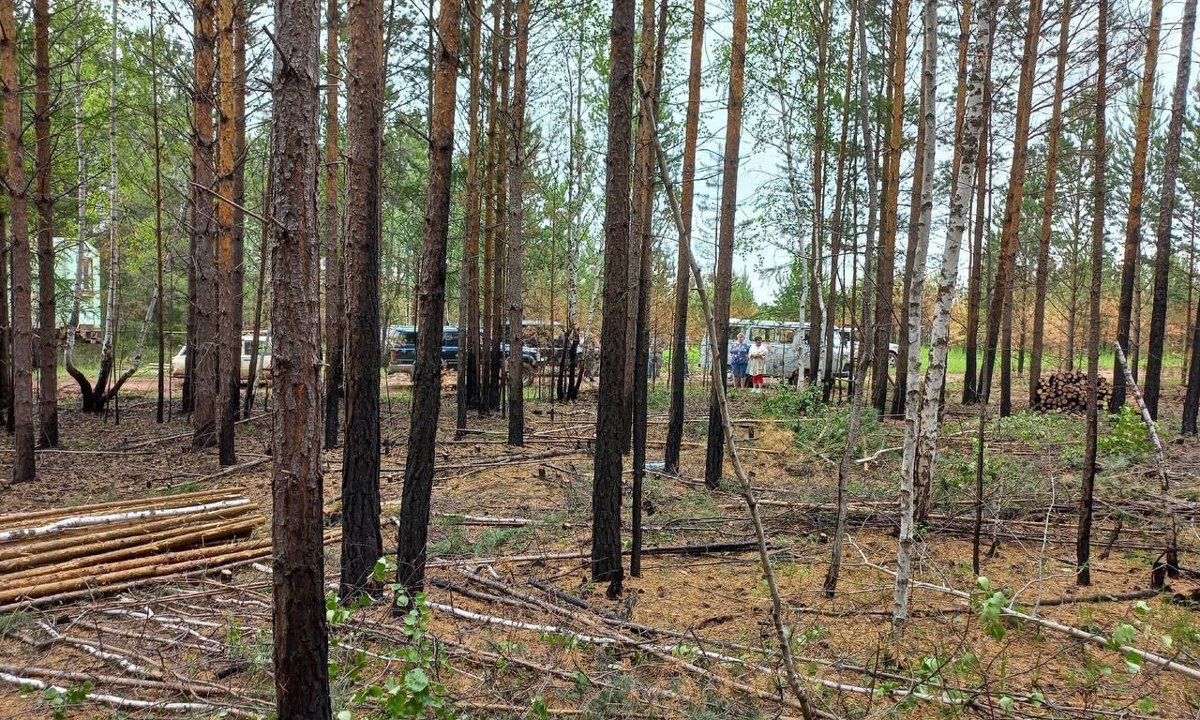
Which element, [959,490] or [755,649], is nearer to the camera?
[755,649]

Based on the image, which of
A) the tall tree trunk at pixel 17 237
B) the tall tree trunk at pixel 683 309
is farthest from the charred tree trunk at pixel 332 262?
the tall tree trunk at pixel 683 309

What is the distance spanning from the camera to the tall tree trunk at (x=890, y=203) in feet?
37.8

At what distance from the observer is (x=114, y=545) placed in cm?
512

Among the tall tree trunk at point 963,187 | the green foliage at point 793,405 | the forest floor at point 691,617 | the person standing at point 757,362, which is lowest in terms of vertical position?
the forest floor at point 691,617

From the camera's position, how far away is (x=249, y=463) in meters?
8.85

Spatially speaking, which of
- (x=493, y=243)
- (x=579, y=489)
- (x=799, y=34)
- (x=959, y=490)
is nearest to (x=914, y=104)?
(x=799, y=34)

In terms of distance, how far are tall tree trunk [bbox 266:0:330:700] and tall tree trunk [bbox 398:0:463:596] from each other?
1.78 m

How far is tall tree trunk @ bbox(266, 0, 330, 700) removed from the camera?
241 cm

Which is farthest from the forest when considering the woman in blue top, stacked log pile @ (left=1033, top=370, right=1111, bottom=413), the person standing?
the woman in blue top

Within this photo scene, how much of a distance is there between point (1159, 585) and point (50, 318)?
12.7 metres

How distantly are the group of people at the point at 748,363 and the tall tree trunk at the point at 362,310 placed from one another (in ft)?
57.3

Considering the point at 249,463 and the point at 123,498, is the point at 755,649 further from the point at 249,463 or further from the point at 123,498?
the point at 249,463

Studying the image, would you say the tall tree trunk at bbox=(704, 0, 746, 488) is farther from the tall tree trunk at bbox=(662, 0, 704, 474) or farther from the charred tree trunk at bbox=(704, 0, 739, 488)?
the tall tree trunk at bbox=(662, 0, 704, 474)

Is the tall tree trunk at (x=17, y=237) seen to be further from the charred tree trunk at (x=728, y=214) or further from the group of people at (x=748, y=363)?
the group of people at (x=748, y=363)
